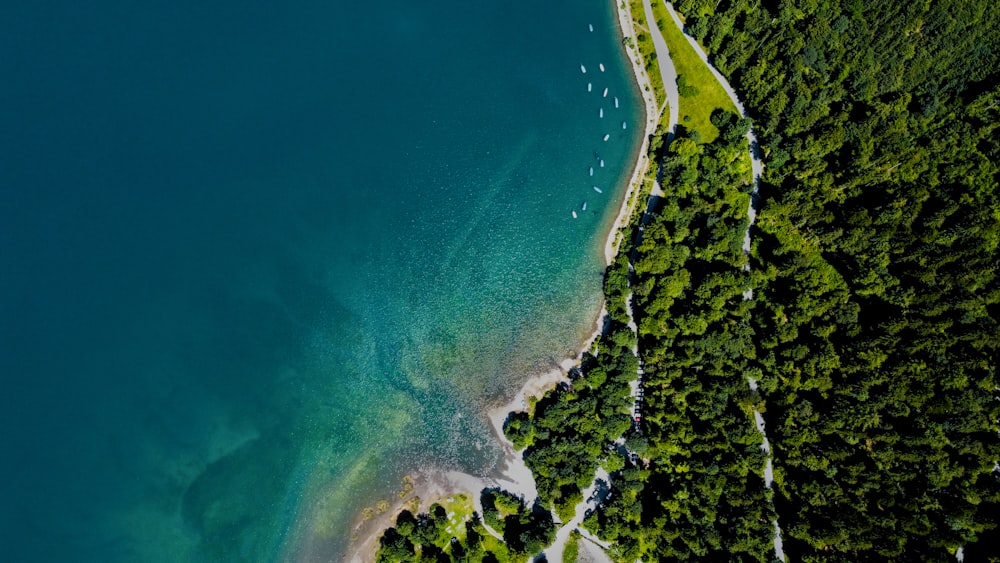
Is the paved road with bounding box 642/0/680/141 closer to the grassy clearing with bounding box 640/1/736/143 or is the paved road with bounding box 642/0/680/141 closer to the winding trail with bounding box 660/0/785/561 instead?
the grassy clearing with bounding box 640/1/736/143

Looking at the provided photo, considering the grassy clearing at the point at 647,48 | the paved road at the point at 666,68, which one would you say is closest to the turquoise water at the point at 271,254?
the grassy clearing at the point at 647,48

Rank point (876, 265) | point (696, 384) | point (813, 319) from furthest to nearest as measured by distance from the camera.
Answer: point (813, 319), point (696, 384), point (876, 265)

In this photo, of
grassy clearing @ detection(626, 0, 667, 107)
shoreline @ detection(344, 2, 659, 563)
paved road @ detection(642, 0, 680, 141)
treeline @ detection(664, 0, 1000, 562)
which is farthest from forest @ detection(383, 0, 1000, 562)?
grassy clearing @ detection(626, 0, 667, 107)

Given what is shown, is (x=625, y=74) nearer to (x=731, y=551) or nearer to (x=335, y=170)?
(x=335, y=170)

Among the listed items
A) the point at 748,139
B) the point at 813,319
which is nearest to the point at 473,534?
the point at 813,319

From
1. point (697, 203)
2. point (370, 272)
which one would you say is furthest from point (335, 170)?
point (697, 203)

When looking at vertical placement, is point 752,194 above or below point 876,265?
above

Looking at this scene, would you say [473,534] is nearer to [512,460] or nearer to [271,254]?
[512,460]
